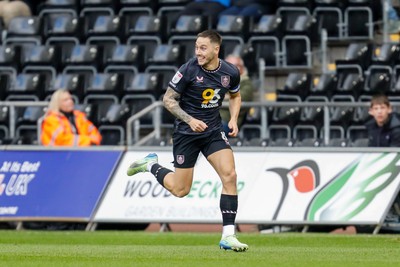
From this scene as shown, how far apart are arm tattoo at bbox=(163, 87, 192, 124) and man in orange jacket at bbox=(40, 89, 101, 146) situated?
20.9ft

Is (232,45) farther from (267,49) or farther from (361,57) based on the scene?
(361,57)

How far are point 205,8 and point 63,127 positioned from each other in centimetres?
665

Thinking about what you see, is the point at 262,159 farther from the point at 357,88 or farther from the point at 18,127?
the point at 18,127

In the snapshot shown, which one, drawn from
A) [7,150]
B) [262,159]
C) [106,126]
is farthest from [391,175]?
[106,126]

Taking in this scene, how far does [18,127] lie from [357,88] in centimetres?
591

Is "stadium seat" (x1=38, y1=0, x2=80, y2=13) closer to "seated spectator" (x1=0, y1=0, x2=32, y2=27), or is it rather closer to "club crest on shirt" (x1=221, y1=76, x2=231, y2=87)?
"seated spectator" (x1=0, y1=0, x2=32, y2=27)

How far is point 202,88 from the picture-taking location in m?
14.8

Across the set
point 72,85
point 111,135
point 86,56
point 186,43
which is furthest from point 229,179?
point 86,56

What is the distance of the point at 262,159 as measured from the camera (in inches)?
781

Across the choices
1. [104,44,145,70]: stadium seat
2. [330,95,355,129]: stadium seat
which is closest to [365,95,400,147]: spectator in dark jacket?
[330,95,355,129]: stadium seat

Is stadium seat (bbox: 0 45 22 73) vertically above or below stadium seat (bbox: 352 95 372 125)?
above

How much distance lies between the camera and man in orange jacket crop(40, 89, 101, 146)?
69.3 ft

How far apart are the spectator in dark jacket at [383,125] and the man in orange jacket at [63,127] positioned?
14.5ft

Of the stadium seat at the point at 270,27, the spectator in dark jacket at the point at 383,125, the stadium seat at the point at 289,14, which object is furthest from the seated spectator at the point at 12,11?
the spectator in dark jacket at the point at 383,125
